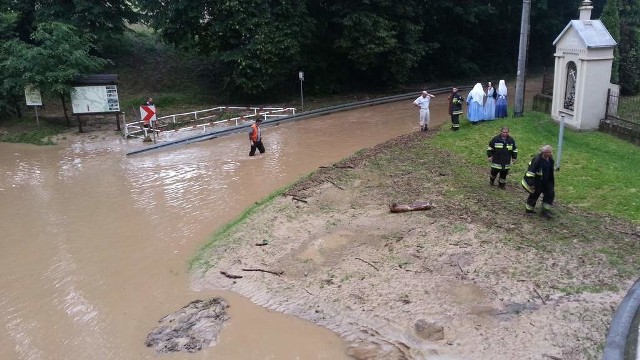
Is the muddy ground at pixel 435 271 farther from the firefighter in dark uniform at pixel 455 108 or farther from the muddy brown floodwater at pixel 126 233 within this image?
the firefighter in dark uniform at pixel 455 108

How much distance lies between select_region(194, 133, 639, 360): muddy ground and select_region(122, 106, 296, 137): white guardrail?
11.3 meters

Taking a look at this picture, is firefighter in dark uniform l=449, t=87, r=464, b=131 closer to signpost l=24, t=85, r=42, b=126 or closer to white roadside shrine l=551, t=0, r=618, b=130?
white roadside shrine l=551, t=0, r=618, b=130

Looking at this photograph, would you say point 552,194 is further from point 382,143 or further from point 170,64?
point 170,64

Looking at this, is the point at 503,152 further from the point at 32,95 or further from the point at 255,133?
the point at 32,95

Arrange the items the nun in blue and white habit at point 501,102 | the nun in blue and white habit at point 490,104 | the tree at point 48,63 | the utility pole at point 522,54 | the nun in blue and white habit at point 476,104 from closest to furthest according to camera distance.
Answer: the utility pole at point 522,54 < the nun in blue and white habit at point 476,104 < the nun in blue and white habit at point 490,104 < the nun in blue and white habit at point 501,102 < the tree at point 48,63

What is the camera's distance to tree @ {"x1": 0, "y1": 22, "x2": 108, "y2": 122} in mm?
21109

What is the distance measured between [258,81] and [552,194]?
61.6ft

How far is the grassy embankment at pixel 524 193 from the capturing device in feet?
29.9

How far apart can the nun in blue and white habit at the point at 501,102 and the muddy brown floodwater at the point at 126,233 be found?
3.38 meters

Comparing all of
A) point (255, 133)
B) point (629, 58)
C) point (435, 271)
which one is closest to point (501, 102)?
point (629, 58)

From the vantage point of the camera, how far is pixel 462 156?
14.9 metres

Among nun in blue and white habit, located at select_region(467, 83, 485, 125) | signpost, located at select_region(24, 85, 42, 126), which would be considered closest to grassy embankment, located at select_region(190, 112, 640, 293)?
nun in blue and white habit, located at select_region(467, 83, 485, 125)

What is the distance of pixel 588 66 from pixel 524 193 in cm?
651

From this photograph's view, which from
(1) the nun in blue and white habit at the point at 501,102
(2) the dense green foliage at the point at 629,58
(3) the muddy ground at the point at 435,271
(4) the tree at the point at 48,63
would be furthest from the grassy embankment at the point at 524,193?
(4) the tree at the point at 48,63
